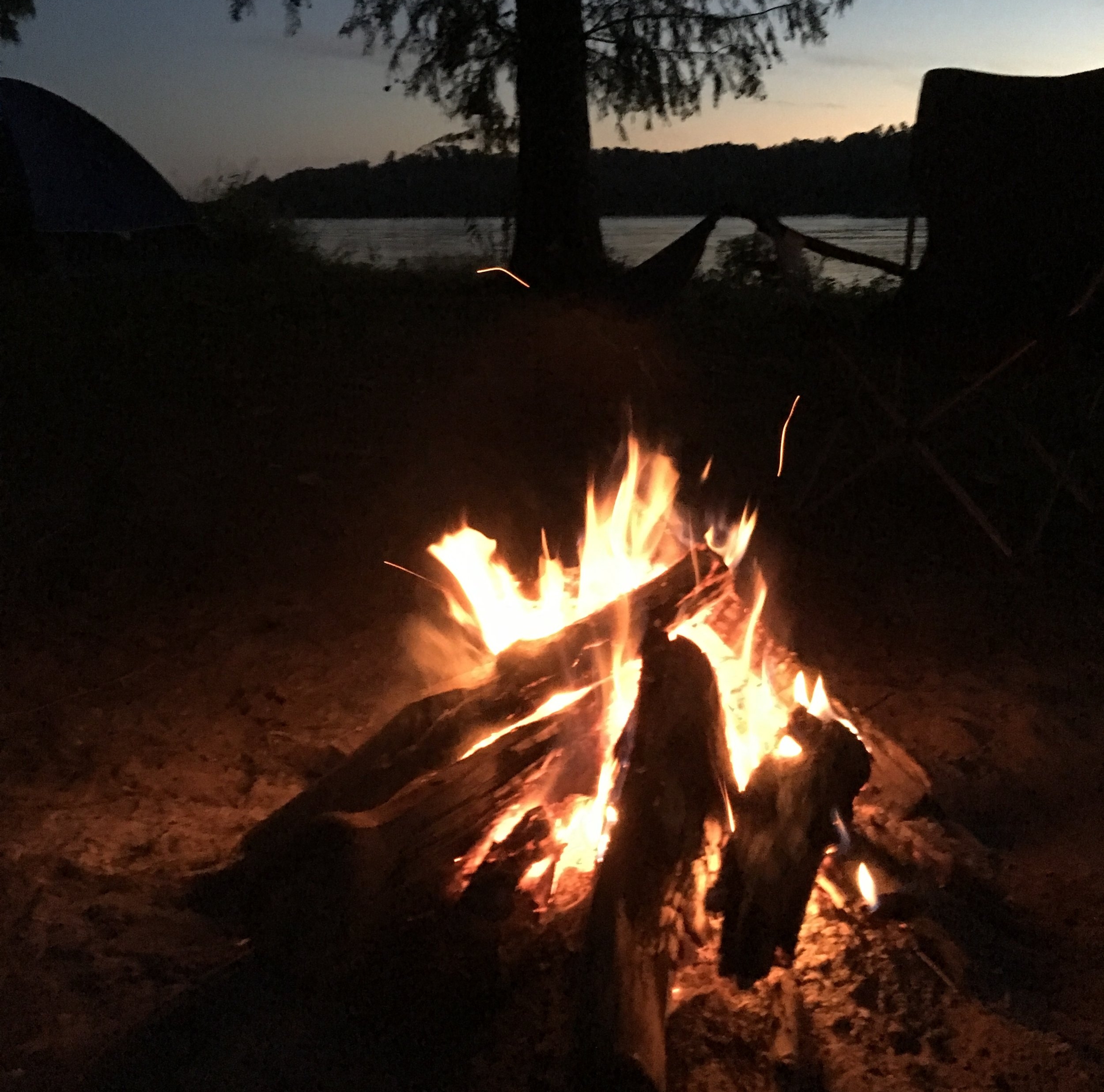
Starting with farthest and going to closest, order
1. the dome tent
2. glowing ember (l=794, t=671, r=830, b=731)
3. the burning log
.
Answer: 1. the dome tent
2. glowing ember (l=794, t=671, r=830, b=731)
3. the burning log

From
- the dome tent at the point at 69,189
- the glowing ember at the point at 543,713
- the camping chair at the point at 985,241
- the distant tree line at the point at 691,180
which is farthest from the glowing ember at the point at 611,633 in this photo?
the dome tent at the point at 69,189

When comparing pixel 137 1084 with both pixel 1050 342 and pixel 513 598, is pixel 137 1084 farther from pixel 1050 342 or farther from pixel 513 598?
pixel 1050 342

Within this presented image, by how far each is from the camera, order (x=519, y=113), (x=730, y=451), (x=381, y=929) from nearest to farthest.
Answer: (x=381, y=929) → (x=730, y=451) → (x=519, y=113)

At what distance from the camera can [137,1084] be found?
160cm

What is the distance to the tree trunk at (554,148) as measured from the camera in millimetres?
6285

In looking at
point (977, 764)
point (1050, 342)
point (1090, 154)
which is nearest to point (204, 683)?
point (977, 764)

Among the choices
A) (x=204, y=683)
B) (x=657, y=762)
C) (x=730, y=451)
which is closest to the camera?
(x=657, y=762)

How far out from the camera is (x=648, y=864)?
74.6 inches

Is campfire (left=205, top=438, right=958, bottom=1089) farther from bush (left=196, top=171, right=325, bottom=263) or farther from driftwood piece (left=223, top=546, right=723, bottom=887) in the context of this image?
bush (left=196, top=171, right=325, bottom=263)

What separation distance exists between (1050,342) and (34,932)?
3454 millimetres

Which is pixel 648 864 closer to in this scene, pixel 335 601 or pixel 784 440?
pixel 335 601

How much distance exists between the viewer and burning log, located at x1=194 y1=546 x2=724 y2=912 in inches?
78.6

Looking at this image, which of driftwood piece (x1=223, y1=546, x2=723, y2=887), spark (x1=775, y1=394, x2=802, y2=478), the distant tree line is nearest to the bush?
the distant tree line

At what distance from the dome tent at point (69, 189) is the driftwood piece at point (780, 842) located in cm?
722
